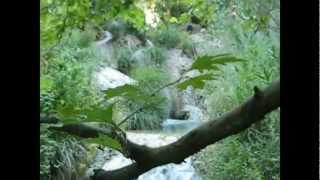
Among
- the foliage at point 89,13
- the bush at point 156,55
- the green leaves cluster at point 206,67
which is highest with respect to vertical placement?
the foliage at point 89,13

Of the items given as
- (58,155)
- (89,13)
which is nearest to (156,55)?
(89,13)

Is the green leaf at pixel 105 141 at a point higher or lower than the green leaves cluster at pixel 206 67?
lower

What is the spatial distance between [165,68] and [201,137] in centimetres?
16

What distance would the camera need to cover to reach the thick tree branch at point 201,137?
831 millimetres

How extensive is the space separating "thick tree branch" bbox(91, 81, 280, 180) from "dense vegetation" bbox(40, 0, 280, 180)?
16 millimetres

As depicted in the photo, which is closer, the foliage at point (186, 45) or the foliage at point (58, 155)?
the foliage at point (58, 155)

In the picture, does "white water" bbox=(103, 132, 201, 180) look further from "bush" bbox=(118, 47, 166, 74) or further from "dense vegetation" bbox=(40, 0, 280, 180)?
"bush" bbox=(118, 47, 166, 74)

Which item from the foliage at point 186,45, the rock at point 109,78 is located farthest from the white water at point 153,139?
the foliage at point 186,45

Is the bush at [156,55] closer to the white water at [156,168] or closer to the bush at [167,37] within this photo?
the bush at [167,37]

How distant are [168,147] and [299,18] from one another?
348mm

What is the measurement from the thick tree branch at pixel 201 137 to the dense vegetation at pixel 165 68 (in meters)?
0.02

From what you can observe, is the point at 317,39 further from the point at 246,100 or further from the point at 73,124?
the point at 73,124

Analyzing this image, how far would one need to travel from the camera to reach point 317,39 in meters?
0.77

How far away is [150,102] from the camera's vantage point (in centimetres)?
86
